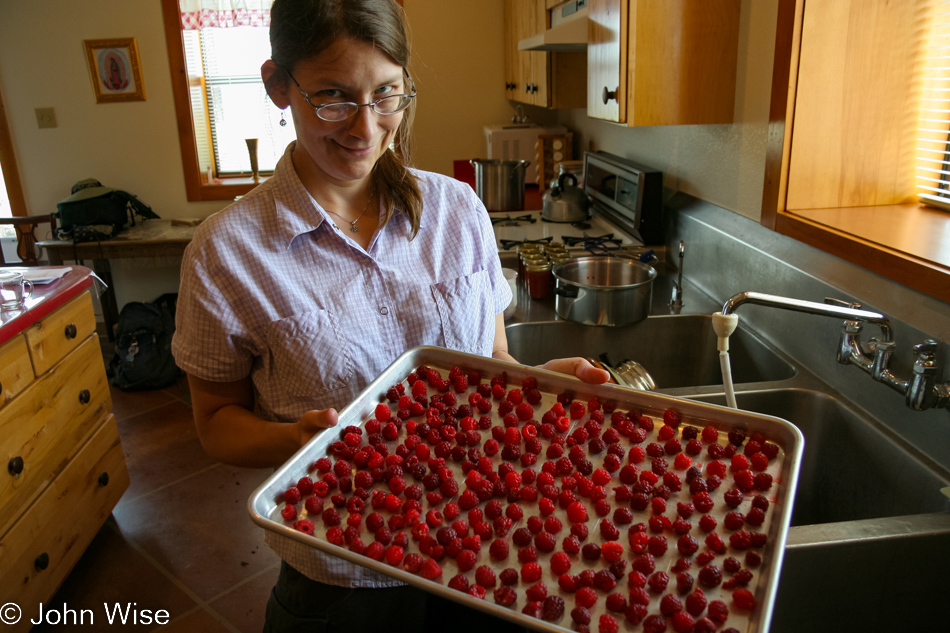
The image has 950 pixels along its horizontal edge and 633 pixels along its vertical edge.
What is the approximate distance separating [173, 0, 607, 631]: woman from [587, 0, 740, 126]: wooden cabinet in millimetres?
939

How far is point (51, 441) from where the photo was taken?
1.99 meters

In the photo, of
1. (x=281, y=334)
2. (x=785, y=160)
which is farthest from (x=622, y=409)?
(x=785, y=160)

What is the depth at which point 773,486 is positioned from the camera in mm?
877

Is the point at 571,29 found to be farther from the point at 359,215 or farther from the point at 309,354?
the point at 309,354

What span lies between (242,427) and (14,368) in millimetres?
1198

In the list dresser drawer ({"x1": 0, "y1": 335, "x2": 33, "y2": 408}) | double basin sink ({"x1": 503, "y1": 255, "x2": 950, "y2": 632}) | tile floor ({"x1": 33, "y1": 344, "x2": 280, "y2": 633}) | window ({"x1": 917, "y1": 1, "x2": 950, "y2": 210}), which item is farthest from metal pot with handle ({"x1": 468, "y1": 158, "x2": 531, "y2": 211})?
dresser drawer ({"x1": 0, "y1": 335, "x2": 33, "y2": 408})

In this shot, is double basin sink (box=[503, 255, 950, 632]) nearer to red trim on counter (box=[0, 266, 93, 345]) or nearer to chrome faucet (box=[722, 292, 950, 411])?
chrome faucet (box=[722, 292, 950, 411])

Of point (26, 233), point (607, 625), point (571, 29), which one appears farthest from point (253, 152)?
point (607, 625)

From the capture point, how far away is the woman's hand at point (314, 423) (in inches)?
36.2

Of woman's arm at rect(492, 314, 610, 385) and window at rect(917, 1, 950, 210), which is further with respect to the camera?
window at rect(917, 1, 950, 210)

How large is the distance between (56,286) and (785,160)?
2190mm

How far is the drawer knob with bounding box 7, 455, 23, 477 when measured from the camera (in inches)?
69.3

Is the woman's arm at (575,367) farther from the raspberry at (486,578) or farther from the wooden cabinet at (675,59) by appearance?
the wooden cabinet at (675,59)

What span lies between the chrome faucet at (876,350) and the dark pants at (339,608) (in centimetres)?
75
